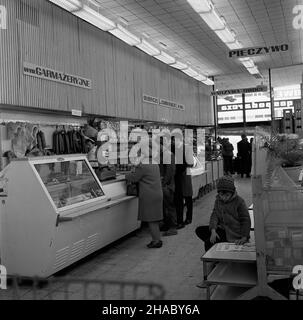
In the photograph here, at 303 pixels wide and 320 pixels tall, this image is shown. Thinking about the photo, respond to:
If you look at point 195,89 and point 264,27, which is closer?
point 264,27

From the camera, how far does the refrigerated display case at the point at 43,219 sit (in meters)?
3.96

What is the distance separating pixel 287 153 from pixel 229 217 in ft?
2.70

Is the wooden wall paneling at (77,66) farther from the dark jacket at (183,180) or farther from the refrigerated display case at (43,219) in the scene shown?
the dark jacket at (183,180)

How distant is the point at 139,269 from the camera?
4.50m

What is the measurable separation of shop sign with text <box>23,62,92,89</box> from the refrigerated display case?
1.50 m

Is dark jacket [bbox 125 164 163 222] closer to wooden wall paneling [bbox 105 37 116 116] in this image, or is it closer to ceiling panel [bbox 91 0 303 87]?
wooden wall paneling [bbox 105 37 116 116]

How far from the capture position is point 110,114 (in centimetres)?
736

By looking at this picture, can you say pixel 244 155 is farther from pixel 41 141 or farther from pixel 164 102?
pixel 41 141

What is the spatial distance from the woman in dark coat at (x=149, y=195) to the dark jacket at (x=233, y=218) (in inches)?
65.0

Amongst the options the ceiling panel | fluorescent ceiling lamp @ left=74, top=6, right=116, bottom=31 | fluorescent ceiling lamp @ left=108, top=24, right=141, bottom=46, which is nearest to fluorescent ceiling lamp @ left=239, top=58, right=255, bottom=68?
the ceiling panel

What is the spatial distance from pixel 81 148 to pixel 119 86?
1.76m

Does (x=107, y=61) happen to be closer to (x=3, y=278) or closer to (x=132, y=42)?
(x=132, y=42)

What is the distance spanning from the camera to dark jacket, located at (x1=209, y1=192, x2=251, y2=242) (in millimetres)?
3623
